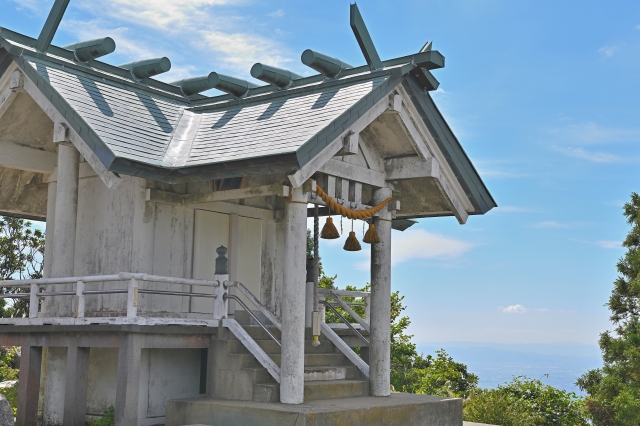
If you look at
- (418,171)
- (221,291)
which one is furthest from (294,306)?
(418,171)

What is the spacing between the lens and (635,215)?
20672 millimetres

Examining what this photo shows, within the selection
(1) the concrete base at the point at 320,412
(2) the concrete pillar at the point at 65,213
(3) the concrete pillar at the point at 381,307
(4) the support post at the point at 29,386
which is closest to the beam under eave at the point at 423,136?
(3) the concrete pillar at the point at 381,307

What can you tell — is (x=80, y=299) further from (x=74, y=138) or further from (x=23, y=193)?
(x=23, y=193)

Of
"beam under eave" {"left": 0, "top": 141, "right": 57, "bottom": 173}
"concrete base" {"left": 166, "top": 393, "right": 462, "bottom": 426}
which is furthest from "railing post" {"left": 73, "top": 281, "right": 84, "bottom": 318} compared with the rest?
"beam under eave" {"left": 0, "top": 141, "right": 57, "bottom": 173}

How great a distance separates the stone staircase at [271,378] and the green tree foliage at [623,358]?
7058 millimetres

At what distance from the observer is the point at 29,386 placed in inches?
570

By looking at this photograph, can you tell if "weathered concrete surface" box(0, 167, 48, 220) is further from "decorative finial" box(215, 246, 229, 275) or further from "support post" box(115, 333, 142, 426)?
"support post" box(115, 333, 142, 426)

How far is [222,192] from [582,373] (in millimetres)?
11120

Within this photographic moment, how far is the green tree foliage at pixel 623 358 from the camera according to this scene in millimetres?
18766

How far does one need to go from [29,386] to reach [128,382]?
9.40ft

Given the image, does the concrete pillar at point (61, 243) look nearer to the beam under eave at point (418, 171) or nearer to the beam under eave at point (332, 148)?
the beam under eave at point (332, 148)

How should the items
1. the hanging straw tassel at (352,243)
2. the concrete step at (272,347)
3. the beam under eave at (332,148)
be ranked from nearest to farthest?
1. the beam under eave at (332,148)
2. the concrete step at (272,347)
3. the hanging straw tassel at (352,243)

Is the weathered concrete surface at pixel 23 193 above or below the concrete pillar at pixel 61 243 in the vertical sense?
above

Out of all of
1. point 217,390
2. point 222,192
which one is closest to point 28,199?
point 222,192
